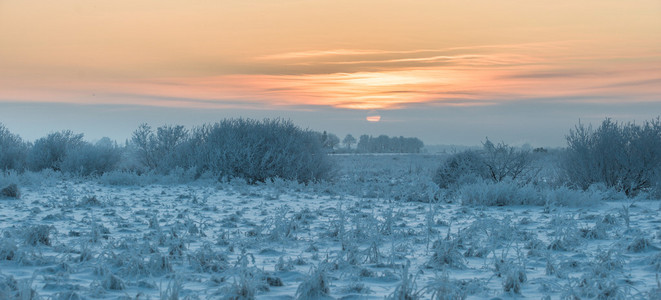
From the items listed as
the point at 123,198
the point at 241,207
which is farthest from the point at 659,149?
the point at 123,198

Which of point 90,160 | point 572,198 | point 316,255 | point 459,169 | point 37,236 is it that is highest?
Answer: point 90,160

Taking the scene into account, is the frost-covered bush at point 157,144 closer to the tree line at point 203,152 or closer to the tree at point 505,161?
the tree line at point 203,152

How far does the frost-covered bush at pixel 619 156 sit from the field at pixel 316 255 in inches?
130

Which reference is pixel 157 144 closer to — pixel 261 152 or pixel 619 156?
pixel 261 152

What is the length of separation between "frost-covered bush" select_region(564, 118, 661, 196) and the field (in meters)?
3.31

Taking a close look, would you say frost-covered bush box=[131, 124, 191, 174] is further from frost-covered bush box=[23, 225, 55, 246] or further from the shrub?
frost-covered bush box=[23, 225, 55, 246]

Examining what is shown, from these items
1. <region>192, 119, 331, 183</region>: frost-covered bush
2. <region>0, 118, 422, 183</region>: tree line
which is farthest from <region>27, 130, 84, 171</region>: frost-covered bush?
<region>192, 119, 331, 183</region>: frost-covered bush

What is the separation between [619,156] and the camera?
15555 mm

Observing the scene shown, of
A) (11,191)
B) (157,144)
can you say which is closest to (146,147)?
(157,144)

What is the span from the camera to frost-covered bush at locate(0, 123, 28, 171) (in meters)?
24.7

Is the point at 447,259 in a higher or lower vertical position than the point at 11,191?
lower

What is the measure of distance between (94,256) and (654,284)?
218 inches

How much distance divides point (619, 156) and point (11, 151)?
22.8 metres

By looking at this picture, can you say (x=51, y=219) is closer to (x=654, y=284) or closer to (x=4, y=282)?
(x=4, y=282)
